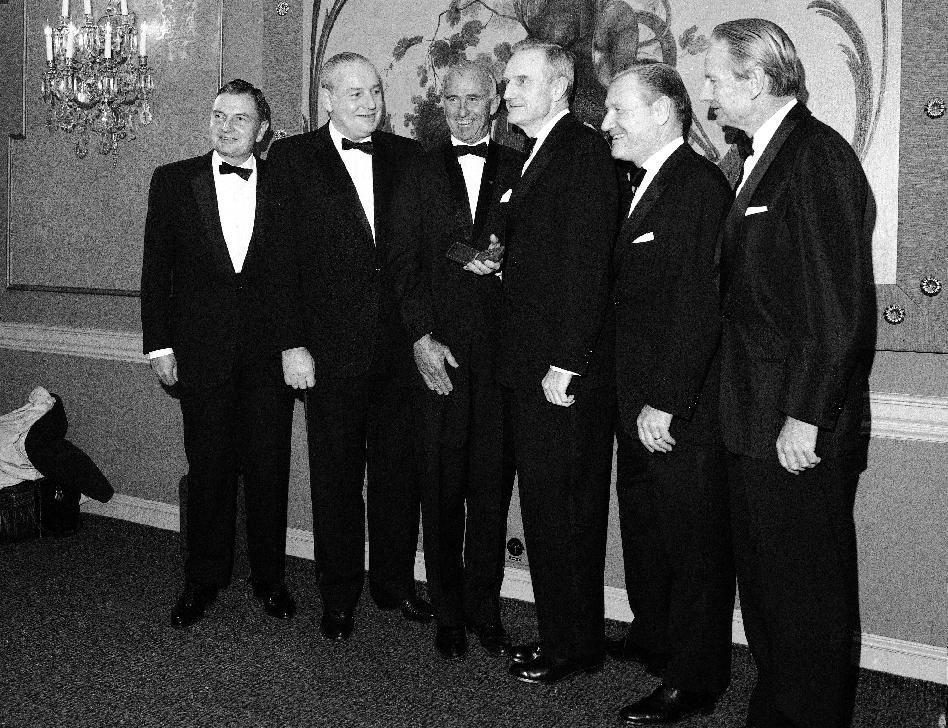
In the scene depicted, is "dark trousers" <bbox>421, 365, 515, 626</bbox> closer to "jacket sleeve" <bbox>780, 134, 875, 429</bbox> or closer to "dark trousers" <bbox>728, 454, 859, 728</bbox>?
"dark trousers" <bbox>728, 454, 859, 728</bbox>

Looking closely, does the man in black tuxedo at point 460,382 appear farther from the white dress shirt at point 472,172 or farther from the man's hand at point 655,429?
the man's hand at point 655,429

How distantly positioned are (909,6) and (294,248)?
1984 millimetres

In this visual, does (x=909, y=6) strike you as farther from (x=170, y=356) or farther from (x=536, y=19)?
(x=170, y=356)

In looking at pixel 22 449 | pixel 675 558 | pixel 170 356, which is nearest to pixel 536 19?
pixel 170 356

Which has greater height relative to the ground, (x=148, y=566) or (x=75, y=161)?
(x=75, y=161)

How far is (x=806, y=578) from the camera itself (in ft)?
7.18

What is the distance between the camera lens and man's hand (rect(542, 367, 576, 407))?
2.62m

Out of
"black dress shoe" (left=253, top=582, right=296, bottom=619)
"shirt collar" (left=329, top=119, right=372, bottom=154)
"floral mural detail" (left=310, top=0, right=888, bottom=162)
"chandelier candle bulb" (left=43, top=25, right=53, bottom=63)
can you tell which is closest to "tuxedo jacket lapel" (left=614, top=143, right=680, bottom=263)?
"floral mural detail" (left=310, top=0, right=888, bottom=162)

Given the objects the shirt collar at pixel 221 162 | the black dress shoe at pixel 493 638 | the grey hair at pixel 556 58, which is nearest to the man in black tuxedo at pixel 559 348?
the grey hair at pixel 556 58

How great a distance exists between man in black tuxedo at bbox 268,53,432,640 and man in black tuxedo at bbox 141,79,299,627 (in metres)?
0.22

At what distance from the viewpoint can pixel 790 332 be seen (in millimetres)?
2170

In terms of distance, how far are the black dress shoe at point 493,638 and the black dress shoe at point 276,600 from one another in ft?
2.29

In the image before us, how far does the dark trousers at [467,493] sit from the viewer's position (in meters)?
2.93

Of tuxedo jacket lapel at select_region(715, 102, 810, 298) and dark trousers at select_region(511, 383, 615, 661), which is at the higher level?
tuxedo jacket lapel at select_region(715, 102, 810, 298)
